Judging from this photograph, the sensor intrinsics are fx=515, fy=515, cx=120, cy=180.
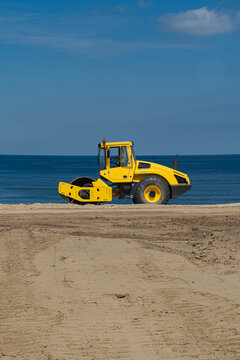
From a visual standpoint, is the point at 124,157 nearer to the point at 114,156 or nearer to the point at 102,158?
the point at 114,156

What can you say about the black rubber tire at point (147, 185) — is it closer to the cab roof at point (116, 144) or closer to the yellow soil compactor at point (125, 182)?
the yellow soil compactor at point (125, 182)

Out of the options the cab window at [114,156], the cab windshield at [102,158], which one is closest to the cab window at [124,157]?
the cab window at [114,156]

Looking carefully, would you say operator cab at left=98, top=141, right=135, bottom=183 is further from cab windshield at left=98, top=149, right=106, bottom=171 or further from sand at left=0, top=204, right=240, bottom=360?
sand at left=0, top=204, right=240, bottom=360

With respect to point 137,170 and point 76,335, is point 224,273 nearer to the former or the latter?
point 76,335

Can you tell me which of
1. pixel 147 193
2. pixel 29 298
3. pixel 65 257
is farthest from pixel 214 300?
pixel 147 193

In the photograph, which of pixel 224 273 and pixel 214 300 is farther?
pixel 224 273

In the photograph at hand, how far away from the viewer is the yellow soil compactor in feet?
65.1

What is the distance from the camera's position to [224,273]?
33.1ft

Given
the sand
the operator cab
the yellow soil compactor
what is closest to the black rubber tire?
the yellow soil compactor

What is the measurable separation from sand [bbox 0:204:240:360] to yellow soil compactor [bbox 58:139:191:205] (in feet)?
13.4

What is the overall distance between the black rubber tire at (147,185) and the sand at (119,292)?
4347 mm

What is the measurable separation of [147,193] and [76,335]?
13799mm

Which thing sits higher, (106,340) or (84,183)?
(84,183)

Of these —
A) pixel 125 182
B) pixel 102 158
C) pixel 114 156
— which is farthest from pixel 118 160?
pixel 125 182
